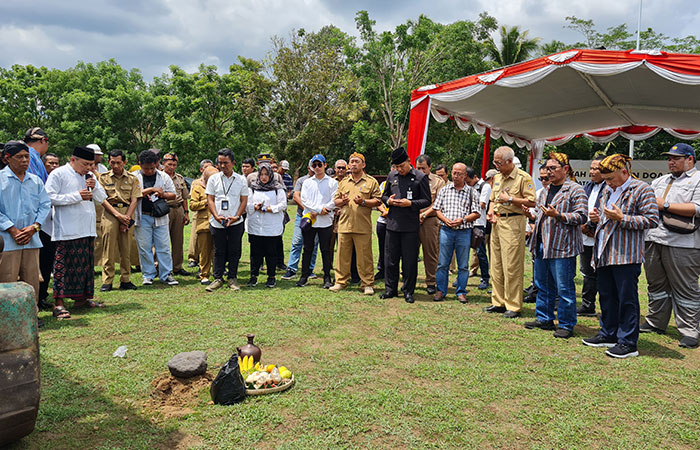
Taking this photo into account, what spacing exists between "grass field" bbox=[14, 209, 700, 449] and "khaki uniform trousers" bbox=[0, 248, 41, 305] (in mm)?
634

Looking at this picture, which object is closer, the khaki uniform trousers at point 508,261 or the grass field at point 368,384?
the grass field at point 368,384

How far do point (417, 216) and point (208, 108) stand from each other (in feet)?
87.3

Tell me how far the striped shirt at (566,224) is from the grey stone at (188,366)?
151 inches

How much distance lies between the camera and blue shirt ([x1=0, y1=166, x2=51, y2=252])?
464 cm

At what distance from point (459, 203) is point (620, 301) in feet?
8.76

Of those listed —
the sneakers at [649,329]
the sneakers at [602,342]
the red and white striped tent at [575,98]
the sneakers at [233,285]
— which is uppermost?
the red and white striped tent at [575,98]

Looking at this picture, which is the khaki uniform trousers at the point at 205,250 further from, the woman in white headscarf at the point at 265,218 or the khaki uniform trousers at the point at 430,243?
the khaki uniform trousers at the point at 430,243

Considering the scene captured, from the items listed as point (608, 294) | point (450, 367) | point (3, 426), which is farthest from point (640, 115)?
point (3, 426)

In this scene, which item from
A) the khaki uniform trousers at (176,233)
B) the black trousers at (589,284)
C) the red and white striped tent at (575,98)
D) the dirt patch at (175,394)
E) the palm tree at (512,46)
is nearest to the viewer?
the dirt patch at (175,394)

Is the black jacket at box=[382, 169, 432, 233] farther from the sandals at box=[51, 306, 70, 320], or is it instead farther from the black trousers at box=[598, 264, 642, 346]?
the sandals at box=[51, 306, 70, 320]

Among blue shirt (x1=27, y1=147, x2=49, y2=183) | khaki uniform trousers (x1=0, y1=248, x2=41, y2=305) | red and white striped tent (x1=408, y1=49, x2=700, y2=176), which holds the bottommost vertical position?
khaki uniform trousers (x1=0, y1=248, x2=41, y2=305)

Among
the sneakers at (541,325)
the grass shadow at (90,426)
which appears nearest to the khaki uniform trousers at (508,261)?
the sneakers at (541,325)

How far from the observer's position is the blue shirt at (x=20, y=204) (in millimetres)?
4637

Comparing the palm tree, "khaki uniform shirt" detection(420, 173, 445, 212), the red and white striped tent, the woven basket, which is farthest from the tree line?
the woven basket
